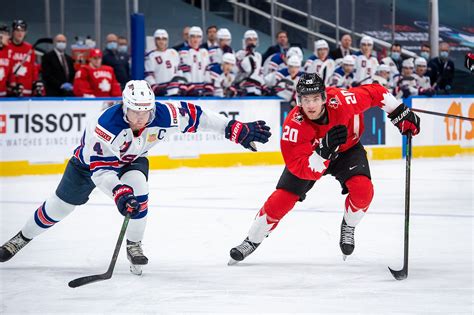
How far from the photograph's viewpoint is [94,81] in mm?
11680

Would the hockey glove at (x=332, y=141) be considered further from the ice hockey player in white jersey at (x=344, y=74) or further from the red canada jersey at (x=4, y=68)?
the ice hockey player in white jersey at (x=344, y=74)

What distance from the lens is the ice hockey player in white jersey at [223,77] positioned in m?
12.7

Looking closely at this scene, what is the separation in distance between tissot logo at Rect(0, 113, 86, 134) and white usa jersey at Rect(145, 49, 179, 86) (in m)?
1.21

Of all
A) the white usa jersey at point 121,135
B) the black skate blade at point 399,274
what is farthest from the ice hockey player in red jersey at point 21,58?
the black skate blade at point 399,274

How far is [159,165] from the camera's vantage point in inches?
476

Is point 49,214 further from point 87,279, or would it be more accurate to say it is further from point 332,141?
point 332,141

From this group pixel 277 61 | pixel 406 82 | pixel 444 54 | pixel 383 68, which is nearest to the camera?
pixel 277 61

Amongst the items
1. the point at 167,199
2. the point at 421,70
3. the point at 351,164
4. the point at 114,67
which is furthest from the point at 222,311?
the point at 421,70

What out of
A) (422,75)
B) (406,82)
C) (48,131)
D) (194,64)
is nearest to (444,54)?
A: (422,75)

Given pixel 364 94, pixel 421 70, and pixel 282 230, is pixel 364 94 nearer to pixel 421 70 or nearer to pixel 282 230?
pixel 282 230

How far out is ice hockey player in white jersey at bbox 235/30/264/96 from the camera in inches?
515

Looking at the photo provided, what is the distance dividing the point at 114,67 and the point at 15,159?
2.01m

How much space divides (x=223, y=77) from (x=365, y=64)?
8.59ft

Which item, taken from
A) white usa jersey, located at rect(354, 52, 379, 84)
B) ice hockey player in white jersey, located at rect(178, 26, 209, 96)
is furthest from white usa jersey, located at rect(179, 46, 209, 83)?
white usa jersey, located at rect(354, 52, 379, 84)
